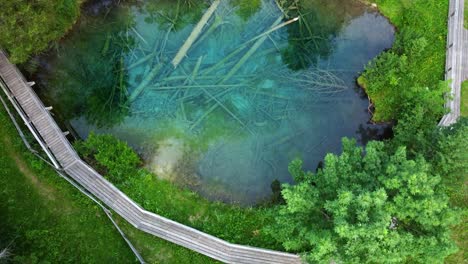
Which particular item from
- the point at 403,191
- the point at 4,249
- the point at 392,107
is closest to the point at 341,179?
the point at 403,191

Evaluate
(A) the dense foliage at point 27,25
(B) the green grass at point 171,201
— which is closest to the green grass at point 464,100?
(B) the green grass at point 171,201

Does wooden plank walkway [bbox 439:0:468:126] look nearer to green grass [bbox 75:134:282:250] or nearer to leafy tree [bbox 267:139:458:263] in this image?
leafy tree [bbox 267:139:458:263]

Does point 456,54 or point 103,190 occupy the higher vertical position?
point 456,54

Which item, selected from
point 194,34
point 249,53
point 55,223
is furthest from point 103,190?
point 249,53

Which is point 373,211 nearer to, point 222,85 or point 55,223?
point 222,85

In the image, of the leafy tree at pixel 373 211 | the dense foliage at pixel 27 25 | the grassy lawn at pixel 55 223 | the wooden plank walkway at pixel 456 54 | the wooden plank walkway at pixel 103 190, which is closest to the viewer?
the leafy tree at pixel 373 211

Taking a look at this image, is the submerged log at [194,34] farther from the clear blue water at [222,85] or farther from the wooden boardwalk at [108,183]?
the wooden boardwalk at [108,183]
